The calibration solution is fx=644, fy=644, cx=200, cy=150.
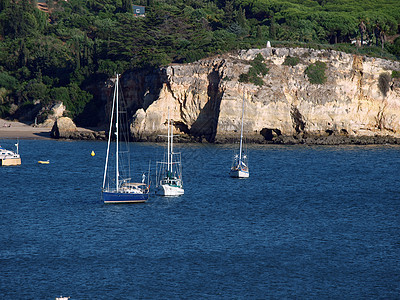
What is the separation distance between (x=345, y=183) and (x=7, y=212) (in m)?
33.3

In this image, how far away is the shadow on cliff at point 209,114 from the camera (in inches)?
3681

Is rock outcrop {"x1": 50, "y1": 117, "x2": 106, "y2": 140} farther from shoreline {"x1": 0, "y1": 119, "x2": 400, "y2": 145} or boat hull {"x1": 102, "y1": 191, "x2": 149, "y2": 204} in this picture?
boat hull {"x1": 102, "y1": 191, "x2": 149, "y2": 204}

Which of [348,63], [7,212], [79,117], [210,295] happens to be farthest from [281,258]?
[79,117]

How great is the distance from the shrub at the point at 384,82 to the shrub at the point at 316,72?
9.05 meters

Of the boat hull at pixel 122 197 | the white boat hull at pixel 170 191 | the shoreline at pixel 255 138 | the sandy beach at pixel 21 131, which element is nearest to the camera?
the boat hull at pixel 122 197

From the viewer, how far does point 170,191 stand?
5522 cm

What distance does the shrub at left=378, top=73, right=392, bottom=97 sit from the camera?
3853 inches

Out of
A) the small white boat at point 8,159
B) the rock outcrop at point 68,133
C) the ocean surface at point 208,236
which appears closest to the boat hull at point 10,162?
the small white boat at point 8,159

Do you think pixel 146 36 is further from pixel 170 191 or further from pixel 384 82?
pixel 170 191

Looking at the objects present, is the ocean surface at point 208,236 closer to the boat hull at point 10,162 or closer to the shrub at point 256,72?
the boat hull at point 10,162

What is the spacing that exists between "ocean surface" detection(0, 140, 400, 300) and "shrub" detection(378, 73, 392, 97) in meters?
29.4

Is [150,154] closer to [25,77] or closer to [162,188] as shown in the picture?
[162,188]

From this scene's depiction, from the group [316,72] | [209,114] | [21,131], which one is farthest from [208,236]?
[21,131]

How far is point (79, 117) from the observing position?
360 ft
